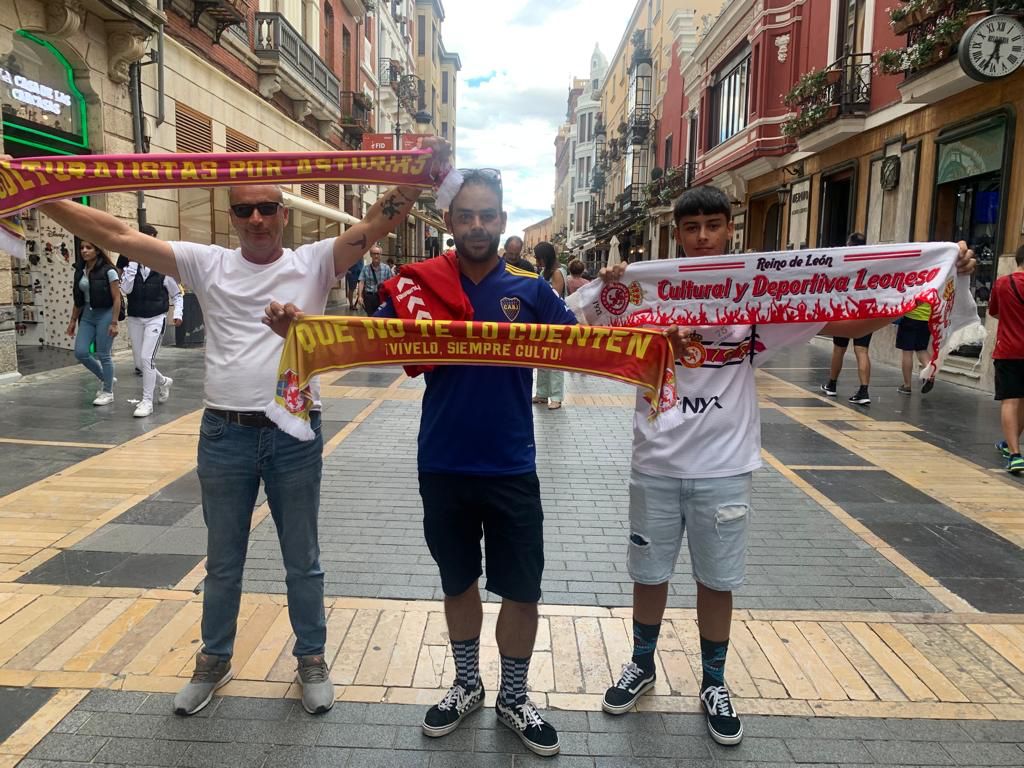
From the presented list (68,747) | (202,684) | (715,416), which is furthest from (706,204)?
(68,747)

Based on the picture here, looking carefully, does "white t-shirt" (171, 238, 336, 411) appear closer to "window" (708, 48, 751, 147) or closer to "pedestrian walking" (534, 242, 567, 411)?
"pedestrian walking" (534, 242, 567, 411)

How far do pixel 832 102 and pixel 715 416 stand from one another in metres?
15.1

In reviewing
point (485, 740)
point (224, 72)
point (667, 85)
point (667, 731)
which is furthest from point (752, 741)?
point (667, 85)

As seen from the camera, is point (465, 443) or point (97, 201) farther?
point (97, 201)

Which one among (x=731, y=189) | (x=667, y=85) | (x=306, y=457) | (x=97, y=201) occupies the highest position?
(x=667, y=85)

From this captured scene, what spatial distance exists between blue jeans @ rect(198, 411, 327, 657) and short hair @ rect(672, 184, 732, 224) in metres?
1.64

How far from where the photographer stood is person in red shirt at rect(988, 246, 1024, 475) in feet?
20.4

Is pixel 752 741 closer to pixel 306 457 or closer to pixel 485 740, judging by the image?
pixel 485 740

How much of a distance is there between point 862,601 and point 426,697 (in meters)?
2.29

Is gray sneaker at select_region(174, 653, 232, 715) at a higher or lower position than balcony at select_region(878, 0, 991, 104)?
lower

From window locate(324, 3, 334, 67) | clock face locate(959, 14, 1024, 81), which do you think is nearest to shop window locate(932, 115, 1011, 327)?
clock face locate(959, 14, 1024, 81)

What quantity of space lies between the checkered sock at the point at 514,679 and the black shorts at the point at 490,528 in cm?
25

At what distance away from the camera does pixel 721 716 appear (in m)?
2.78

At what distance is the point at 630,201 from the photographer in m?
38.8
